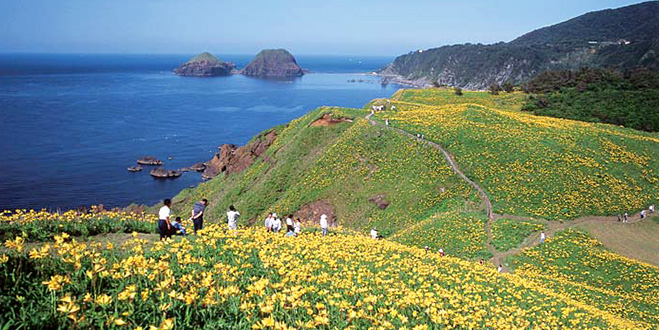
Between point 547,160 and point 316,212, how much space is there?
2231 centimetres

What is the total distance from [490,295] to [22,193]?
75.2 m

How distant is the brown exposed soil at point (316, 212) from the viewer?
38312 millimetres

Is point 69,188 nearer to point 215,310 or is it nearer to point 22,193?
point 22,193

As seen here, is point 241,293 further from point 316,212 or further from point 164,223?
point 316,212

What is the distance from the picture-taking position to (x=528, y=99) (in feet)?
232

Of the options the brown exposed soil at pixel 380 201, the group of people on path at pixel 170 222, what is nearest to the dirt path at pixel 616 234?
the brown exposed soil at pixel 380 201

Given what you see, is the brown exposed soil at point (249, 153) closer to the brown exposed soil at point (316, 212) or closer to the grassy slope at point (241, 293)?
the brown exposed soil at point (316, 212)

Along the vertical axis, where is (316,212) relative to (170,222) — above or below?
below

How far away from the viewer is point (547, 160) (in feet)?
127

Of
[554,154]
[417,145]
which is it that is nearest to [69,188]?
[417,145]

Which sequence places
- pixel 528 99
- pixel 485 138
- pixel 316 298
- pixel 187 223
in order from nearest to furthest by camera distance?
pixel 316 298 < pixel 187 223 < pixel 485 138 < pixel 528 99

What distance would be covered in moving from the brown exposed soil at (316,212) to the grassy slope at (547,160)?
517 inches

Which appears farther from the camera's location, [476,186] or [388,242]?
[476,186]

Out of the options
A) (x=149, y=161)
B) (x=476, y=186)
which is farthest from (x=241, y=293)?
(x=149, y=161)
